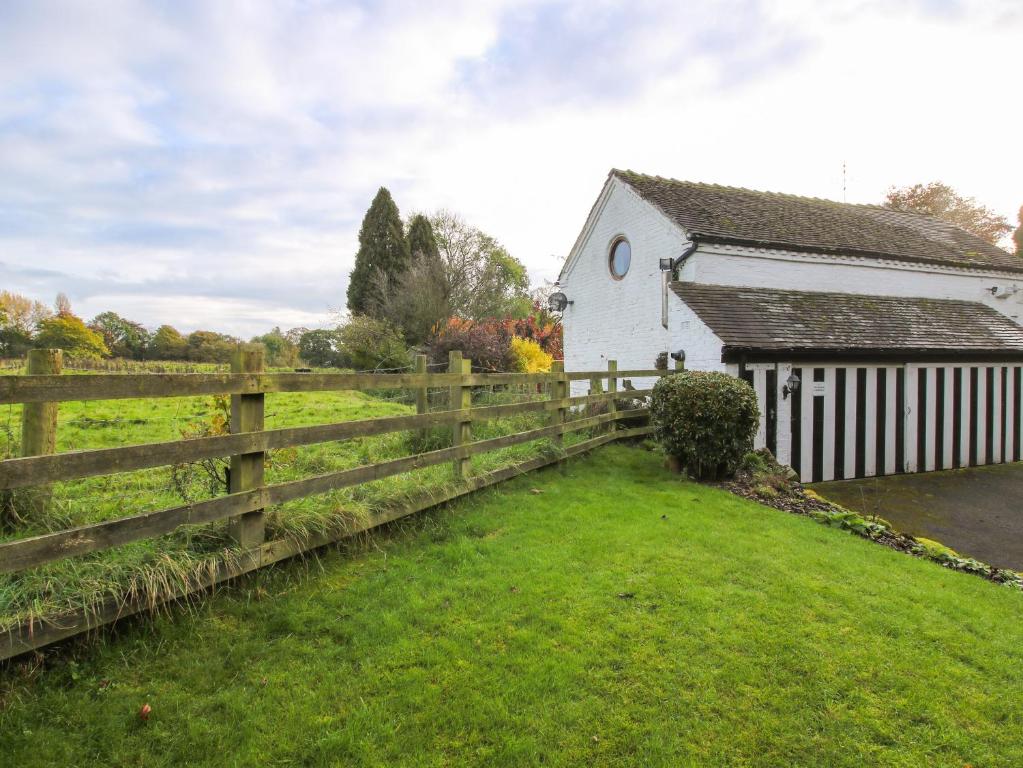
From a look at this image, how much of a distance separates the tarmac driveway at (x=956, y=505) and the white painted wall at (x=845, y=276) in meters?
4.73

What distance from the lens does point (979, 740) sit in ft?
8.11

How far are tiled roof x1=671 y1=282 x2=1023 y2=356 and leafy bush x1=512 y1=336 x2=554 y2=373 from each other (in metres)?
11.3

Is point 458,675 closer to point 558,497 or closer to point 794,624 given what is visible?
point 794,624

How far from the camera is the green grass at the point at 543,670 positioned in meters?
2.19

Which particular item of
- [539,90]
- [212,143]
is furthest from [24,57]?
[539,90]

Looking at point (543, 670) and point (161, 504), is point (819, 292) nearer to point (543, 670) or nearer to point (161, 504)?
point (543, 670)

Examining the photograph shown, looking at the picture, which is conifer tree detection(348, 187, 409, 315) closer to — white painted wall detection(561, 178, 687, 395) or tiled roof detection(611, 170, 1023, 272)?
white painted wall detection(561, 178, 687, 395)

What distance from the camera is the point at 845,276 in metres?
12.5

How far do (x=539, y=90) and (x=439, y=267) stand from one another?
75.6 ft

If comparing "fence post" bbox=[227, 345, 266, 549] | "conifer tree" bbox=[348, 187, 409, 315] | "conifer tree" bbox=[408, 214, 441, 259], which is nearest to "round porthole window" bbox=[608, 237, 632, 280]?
"fence post" bbox=[227, 345, 266, 549]

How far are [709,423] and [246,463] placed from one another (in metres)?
6.20

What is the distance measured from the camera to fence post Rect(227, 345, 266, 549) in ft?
10.7

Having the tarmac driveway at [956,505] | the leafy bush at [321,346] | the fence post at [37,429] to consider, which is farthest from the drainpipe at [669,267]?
the leafy bush at [321,346]

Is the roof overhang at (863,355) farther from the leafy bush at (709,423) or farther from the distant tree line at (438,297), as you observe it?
the distant tree line at (438,297)
